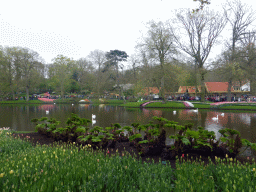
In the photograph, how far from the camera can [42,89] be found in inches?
2768

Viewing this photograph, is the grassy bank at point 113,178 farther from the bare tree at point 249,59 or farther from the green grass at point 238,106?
the bare tree at point 249,59

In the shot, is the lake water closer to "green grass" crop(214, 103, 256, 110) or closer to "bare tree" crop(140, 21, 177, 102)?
"green grass" crop(214, 103, 256, 110)

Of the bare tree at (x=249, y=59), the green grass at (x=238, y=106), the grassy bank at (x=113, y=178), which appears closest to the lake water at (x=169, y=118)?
the green grass at (x=238, y=106)

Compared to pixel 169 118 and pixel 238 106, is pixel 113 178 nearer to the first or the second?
pixel 169 118

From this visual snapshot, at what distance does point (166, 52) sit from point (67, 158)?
92.9 ft

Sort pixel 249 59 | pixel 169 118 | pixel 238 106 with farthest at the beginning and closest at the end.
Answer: pixel 249 59
pixel 238 106
pixel 169 118

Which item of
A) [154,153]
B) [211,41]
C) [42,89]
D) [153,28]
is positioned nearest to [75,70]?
[42,89]

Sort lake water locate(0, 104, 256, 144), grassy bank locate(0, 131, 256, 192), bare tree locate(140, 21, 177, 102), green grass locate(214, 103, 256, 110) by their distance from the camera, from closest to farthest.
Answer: grassy bank locate(0, 131, 256, 192) → lake water locate(0, 104, 256, 144) → green grass locate(214, 103, 256, 110) → bare tree locate(140, 21, 177, 102)

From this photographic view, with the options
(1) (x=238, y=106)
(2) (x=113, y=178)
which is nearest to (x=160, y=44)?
(1) (x=238, y=106)

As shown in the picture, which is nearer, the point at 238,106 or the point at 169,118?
the point at 169,118

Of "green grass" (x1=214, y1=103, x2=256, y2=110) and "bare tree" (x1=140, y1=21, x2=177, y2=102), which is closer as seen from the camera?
"green grass" (x1=214, y1=103, x2=256, y2=110)

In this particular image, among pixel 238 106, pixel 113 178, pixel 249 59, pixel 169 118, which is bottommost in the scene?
pixel 169 118

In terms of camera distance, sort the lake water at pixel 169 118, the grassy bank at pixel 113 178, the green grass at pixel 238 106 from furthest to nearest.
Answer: the green grass at pixel 238 106 → the lake water at pixel 169 118 → the grassy bank at pixel 113 178

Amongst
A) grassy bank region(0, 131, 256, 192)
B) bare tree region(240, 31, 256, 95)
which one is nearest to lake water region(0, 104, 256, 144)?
grassy bank region(0, 131, 256, 192)
